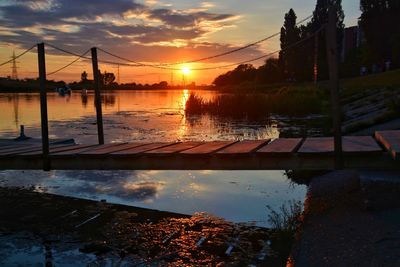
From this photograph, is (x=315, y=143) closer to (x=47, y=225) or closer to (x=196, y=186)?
(x=196, y=186)

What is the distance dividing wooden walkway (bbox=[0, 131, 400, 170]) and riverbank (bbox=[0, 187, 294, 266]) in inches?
43.3

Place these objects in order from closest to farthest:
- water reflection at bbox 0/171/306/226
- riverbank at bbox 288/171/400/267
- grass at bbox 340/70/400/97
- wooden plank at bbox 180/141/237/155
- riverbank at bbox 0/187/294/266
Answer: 1. riverbank at bbox 288/171/400/267
2. riverbank at bbox 0/187/294/266
3. wooden plank at bbox 180/141/237/155
4. water reflection at bbox 0/171/306/226
5. grass at bbox 340/70/400/97

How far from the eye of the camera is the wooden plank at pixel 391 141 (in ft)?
22.6

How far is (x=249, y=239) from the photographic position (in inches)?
302

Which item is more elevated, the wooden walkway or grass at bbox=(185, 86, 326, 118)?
grass at bbox=(185, 86, 326, 118)

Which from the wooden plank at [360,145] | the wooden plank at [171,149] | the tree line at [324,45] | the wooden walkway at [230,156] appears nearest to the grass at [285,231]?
the wooden walkway at [230,156]

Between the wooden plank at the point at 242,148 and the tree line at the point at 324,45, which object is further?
the tree line at the point at 324,45

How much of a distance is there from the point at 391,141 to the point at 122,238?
526 cm

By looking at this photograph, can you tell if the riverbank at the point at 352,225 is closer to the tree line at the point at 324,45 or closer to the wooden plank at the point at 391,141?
the wooden plank at the point at 391,141

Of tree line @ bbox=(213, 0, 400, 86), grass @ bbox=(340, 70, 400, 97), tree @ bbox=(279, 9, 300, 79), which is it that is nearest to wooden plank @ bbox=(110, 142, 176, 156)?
grass @ bbox=(340, 70, 400, 97)

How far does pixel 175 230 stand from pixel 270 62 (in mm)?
79544

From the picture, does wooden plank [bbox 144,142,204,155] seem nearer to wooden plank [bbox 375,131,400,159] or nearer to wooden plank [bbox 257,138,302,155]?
wooden plank [bbox 257,138,302,155]

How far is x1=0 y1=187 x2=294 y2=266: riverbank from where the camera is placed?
23.0 ft

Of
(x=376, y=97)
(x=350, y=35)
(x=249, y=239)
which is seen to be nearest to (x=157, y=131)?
(x=376, y=97)
